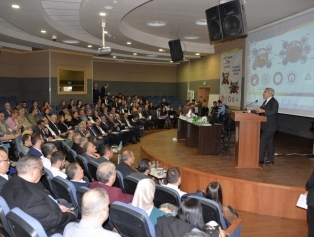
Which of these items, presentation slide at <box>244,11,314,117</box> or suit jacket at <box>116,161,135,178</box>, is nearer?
suit jacket at <box>116,161,135,178</box>

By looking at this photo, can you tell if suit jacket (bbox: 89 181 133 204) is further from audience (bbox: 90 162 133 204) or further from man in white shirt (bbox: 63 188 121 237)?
man in white shirt (bbox: 63 188 121 237)

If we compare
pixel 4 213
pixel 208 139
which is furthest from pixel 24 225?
pixel 208 139

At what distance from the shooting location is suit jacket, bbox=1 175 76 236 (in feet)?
8.48

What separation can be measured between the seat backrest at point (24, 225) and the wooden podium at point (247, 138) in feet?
13.4

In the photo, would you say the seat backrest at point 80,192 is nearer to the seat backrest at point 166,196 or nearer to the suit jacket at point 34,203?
the suit jacket at point 34,203

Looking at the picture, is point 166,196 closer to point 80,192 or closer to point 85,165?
point 80,192

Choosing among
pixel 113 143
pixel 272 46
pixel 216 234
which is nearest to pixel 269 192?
pixel 216 234

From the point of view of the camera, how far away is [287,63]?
314 inches

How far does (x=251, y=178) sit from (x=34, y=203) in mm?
3513

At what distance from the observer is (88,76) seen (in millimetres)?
14648

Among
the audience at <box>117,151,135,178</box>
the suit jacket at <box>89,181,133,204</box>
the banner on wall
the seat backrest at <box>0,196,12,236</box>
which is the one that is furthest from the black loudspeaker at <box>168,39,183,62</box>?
the seat backrest at <box>0,196,12,236</box>

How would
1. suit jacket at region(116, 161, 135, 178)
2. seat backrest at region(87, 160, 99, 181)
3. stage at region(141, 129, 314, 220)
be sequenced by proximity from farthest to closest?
stage at region(141, 129, 314, 220), seat backrest at region(87, 160, 99, 181), suit jacket at region(116, 161, 135, 178)

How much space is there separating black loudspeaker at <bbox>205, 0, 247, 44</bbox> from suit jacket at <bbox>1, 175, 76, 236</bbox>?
460 cm

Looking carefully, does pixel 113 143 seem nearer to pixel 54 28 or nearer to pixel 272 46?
pixel 54 28
